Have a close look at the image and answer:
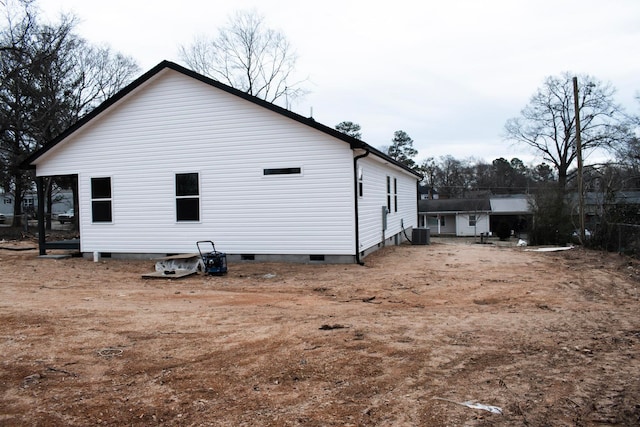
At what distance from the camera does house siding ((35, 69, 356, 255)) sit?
13.3 m

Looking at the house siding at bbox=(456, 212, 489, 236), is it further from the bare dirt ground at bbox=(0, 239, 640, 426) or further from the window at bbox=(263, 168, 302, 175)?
the bare dirt ground at bbox=(0, 239, 640, 426)

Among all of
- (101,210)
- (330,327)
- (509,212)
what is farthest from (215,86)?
(509,212)

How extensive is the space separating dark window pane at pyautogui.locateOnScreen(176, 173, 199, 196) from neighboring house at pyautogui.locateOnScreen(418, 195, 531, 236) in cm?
3755

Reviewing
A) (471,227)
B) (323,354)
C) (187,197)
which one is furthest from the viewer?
(471,227)

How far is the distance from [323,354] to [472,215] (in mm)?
46101

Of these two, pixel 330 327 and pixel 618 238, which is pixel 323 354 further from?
pixel 618 238

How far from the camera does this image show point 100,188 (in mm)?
15445

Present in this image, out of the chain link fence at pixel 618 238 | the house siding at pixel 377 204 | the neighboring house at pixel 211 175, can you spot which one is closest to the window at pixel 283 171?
the neighboring house at pixel 211 175

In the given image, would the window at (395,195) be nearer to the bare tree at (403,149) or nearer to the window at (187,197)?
the window at (187,197)

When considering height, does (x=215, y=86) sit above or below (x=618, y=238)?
above

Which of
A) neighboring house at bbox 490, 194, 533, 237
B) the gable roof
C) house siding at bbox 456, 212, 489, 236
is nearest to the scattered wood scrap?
the gable roof

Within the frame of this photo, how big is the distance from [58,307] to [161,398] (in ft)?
15.8

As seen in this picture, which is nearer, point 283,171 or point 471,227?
point 283,171

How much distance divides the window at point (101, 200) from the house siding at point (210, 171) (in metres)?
0.23
